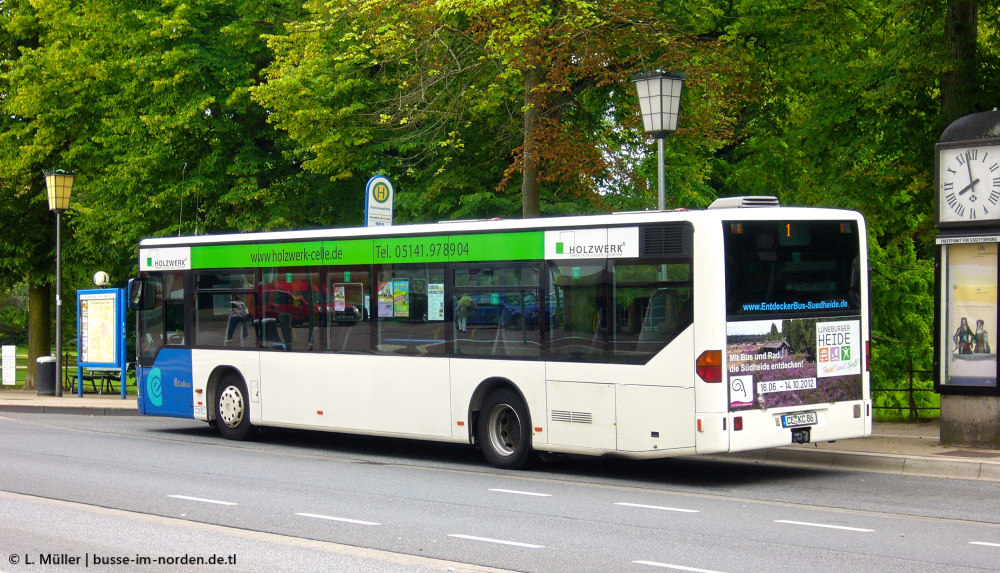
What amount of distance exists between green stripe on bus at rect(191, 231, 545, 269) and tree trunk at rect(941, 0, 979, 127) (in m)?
6.43

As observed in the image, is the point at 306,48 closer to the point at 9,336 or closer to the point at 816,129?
the point at 816,129

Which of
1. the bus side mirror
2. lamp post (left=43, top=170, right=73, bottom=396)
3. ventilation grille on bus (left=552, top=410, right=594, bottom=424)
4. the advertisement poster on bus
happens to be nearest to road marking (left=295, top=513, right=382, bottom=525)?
ventilation grille on bus (left=552, top=410, right=594, bottom=424)

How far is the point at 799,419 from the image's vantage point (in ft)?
42.3

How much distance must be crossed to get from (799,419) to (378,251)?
5.95 metres

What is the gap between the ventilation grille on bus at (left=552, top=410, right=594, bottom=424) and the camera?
13422 millimetres

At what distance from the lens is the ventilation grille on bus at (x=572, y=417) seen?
13422 mm

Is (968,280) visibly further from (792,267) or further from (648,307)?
(648,307)

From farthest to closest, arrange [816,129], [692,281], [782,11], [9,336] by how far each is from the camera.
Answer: [9,336], [782,11], [816,129], [692,281]

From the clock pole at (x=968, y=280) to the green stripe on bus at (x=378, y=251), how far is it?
490 centimetres

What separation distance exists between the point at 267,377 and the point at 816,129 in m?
9.37

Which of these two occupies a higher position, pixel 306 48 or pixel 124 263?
pixel 306 48

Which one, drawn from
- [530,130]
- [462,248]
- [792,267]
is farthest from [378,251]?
[530,130]

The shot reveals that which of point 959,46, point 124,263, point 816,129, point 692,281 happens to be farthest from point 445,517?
point 124,263

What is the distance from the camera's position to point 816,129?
19.5m
